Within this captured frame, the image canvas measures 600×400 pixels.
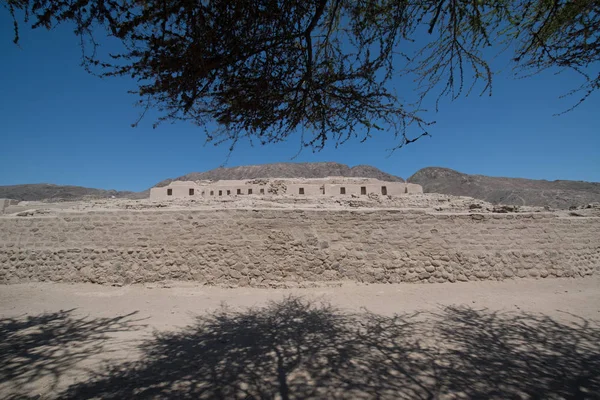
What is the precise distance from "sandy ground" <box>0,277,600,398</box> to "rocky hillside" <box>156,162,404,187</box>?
3546 centimetres

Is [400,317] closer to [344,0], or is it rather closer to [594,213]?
[344,0]

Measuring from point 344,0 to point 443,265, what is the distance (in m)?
6.68

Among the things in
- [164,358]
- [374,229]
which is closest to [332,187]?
[374,229]

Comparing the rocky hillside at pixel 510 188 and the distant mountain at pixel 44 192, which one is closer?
the rocky hillside at pixel 510 188

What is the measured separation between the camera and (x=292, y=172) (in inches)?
1708

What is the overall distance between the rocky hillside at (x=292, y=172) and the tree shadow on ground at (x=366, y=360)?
3722 cm

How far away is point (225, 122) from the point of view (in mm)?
3701

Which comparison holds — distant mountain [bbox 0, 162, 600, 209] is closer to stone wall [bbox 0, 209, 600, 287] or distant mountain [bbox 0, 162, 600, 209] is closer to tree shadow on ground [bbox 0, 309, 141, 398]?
stone wall [bbox 0, 209, 600, 287]

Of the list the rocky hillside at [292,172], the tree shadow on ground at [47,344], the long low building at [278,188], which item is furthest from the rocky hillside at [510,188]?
the tree shadow on ground at [47,344]

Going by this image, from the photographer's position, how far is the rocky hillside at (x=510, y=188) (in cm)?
1994

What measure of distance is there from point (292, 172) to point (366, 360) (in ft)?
132

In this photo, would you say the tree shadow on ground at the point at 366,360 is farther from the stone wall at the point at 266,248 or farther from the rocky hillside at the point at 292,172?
the rocky hillside at the point at 292,172

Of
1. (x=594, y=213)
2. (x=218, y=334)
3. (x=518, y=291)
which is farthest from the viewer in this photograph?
(x=594, y=213)

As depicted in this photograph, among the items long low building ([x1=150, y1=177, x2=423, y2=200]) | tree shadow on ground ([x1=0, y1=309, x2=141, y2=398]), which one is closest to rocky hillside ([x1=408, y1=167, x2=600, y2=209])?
long low building ([x1=150, y1=177, x2=423, y2=200])
